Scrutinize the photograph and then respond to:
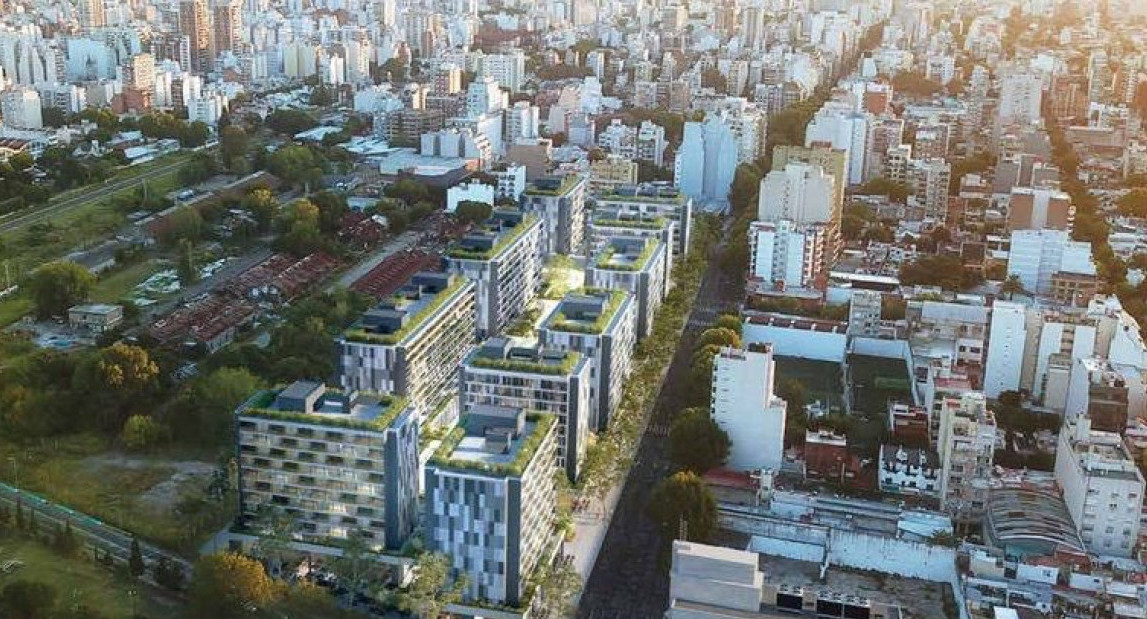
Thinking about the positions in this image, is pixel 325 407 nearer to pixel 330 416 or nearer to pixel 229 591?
pixel 330 416

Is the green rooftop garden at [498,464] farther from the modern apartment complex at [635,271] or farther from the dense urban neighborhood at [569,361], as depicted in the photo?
the modern apartment complex at [635,271]

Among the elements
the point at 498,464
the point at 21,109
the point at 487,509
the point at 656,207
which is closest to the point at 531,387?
the point at 498,464

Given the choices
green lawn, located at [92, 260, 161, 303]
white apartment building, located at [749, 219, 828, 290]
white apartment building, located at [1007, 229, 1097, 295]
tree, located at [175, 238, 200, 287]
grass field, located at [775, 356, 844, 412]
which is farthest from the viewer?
tree, located at [175, 238, 200, 287]

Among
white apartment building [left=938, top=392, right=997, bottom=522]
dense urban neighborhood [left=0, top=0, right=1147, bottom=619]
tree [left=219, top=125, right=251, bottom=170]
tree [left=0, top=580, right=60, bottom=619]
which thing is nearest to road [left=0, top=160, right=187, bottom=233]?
dense urban neighborhood [left=0, top=0, right=1147, bottom=619]

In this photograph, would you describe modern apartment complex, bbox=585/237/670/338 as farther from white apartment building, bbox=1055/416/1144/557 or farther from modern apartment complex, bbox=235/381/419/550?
white apartment building, bbox=1055/416/1144/557

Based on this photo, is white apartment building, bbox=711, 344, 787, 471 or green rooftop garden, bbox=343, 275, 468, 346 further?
white apartment building, bbox=711, 344, 787, 471
